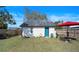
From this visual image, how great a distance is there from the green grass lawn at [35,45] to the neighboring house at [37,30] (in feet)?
0.24

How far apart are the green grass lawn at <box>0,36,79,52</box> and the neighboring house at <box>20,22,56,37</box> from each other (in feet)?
0.24

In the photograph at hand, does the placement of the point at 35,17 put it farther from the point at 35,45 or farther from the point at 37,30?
the point at 35,45

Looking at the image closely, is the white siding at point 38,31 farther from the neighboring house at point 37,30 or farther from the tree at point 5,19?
the tree at point 5,19

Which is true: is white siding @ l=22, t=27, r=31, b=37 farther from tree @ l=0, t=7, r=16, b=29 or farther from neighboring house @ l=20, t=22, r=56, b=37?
tree @ l=0, t=7, r=16, b=29

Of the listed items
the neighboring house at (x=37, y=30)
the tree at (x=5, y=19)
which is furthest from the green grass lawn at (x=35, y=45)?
the tree at (x=5, y=19)

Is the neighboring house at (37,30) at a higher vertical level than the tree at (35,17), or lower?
lower

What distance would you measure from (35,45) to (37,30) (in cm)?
22

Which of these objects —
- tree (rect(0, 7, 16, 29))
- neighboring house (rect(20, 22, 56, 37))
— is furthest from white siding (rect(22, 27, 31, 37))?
tree (rect(0, 7, 16, 29))

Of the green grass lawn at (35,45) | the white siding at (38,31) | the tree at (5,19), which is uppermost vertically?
the tree at (5,19)

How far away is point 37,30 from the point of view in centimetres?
370

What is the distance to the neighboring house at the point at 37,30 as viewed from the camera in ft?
12.1
